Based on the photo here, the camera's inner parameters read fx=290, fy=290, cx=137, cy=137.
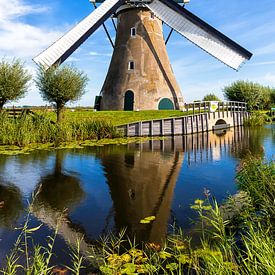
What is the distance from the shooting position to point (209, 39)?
2209 cm

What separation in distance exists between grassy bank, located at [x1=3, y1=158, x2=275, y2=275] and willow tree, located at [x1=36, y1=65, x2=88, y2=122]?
15.0 meters

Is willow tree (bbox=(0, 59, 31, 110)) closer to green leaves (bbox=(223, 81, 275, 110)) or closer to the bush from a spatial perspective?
green leaves (bbox=(223, 81, 275, 110))

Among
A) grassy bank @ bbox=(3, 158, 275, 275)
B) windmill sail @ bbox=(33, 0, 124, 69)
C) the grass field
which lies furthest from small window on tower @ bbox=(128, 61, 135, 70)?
grassy bank @ bbox=(3, 158, 275, 275)

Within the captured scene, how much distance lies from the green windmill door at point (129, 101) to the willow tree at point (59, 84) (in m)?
6.85

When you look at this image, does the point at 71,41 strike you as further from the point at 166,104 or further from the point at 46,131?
the point at 166,104

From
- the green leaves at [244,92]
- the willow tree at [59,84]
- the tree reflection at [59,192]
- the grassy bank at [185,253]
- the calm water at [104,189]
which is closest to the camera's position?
Answer: the grassy bank at [185,253]

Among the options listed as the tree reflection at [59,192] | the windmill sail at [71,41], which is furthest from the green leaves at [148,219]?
the windmill sail at [71,41]

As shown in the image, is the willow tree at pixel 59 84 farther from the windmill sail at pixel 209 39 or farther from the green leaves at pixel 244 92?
the green leaves at pixel 244 92

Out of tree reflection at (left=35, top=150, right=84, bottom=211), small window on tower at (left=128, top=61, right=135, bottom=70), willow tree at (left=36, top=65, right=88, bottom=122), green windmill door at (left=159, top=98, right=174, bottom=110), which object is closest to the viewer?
tree reflection at (left=35, top=150, right=84, bottom=211)

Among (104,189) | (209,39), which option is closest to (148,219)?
(104,189)

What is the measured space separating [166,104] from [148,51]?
493 centimetres

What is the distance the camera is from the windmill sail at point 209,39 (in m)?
21.7

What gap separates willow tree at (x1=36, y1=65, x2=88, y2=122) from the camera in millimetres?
18344

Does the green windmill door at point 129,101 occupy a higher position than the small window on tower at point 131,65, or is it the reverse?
the small window on tower at point 131,65
